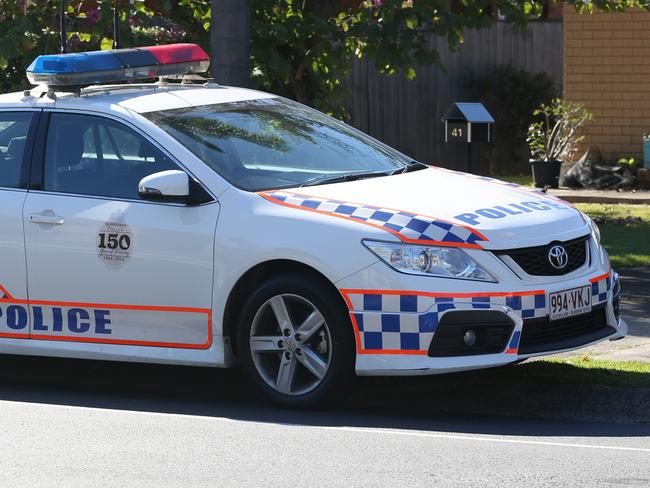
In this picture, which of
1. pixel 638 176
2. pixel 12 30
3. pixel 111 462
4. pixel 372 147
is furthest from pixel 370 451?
pixel 638 176

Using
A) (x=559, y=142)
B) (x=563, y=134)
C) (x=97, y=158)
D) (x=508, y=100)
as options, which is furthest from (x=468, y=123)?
(x=508, y=100)

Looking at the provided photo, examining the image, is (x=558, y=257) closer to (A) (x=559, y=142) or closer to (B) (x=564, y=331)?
(B) (x=564, y=331)

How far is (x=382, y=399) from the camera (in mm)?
7344

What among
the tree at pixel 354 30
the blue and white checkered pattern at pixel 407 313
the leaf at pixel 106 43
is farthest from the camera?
the leaf at pixel 106 43

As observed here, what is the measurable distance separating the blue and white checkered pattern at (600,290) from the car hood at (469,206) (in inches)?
10.1

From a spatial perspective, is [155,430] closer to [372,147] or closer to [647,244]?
[372,147]

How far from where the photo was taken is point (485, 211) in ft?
22.5

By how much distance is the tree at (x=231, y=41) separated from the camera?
36.0 feet

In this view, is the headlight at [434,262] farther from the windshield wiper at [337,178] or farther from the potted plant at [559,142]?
the potted plant at [559,142]

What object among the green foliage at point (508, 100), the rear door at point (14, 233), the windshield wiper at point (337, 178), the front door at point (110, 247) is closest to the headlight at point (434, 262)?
the windshield wiper at point (337, 178)

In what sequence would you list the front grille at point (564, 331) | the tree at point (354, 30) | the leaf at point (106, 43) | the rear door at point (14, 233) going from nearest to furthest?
1. the front grille at point (564, 331)
2. the rear door at point (14, 233)
3. the tree at point (354, 30)
4. the leaf at point (106, 43)

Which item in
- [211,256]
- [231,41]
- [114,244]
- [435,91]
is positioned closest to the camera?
[211,256]

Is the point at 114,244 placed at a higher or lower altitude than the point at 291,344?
higher

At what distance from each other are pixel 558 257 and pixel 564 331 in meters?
0.35
